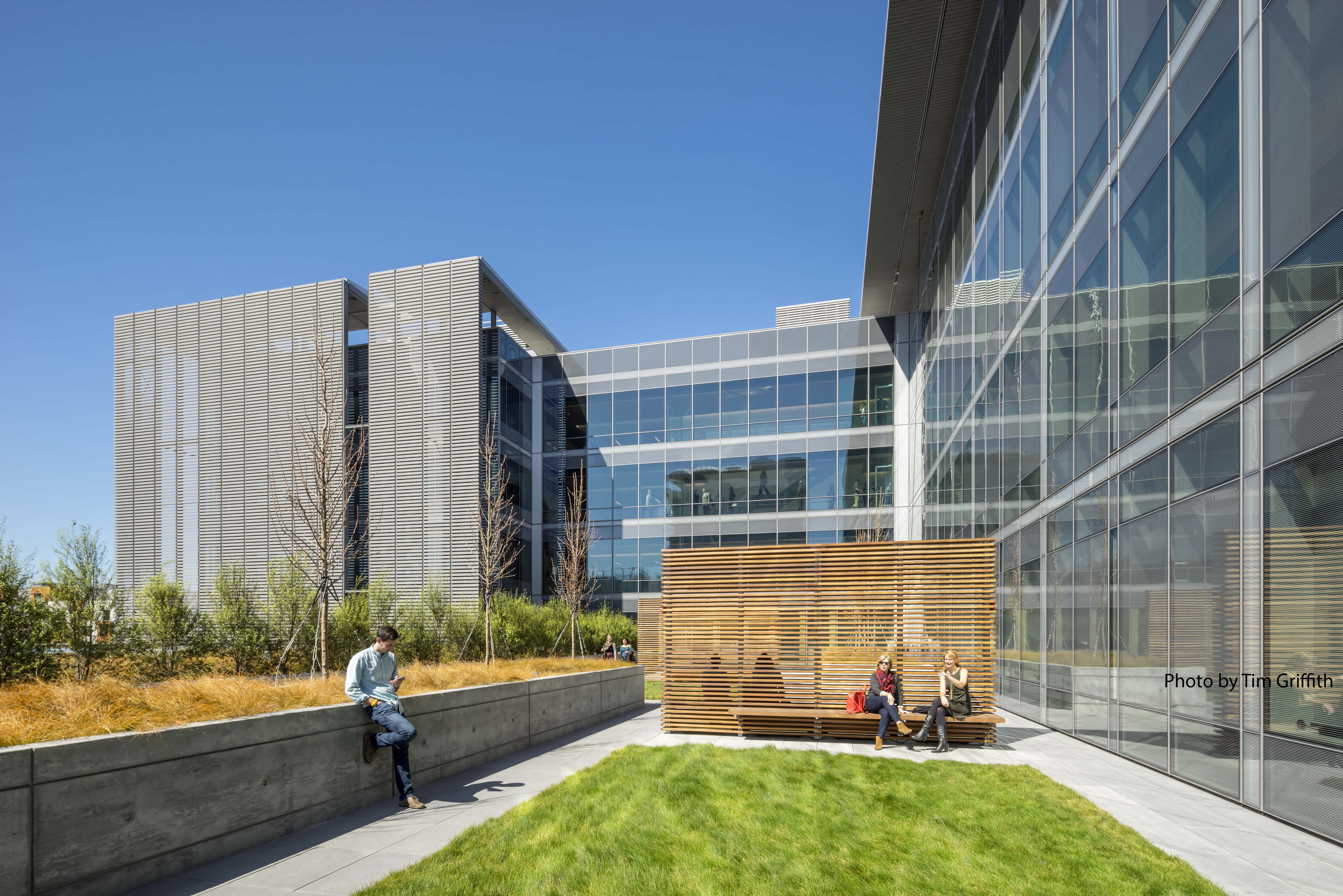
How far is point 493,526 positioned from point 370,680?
12.9 m

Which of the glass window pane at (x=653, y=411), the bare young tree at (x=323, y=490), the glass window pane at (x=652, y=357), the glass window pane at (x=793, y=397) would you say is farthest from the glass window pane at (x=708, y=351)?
the bare young tree at (x=323, y=490)

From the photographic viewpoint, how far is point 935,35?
746 inches

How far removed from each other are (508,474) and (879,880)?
28.6m

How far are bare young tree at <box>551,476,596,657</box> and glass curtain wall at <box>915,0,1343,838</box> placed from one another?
531 inches

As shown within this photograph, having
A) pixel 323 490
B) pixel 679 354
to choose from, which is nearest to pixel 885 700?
pixel 323 490

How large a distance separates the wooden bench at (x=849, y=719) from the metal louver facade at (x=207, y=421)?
1002 inches

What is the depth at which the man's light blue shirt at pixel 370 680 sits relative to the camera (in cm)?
788

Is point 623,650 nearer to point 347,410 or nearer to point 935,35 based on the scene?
point 347,410

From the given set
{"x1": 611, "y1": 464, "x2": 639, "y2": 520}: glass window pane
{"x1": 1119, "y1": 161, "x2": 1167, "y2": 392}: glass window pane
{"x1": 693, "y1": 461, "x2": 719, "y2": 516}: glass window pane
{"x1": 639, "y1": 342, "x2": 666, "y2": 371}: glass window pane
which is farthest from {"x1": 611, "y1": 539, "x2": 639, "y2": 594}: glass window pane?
{"x1": 1119, "y1": 161, "x2": 1167, "y2": 392}: glass window pane

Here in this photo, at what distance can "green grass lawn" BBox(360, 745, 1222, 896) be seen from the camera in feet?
18.3

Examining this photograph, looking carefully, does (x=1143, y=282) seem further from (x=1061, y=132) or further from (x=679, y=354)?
(x=679, y=354)

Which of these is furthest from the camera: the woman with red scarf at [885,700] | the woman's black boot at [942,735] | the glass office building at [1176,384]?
the woman with red scarf at [885,700]

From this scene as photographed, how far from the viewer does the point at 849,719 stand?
11953 millimetres

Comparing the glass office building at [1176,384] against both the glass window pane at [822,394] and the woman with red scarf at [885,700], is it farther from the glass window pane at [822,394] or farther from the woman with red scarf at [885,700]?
the glass window pane at [822,394]
